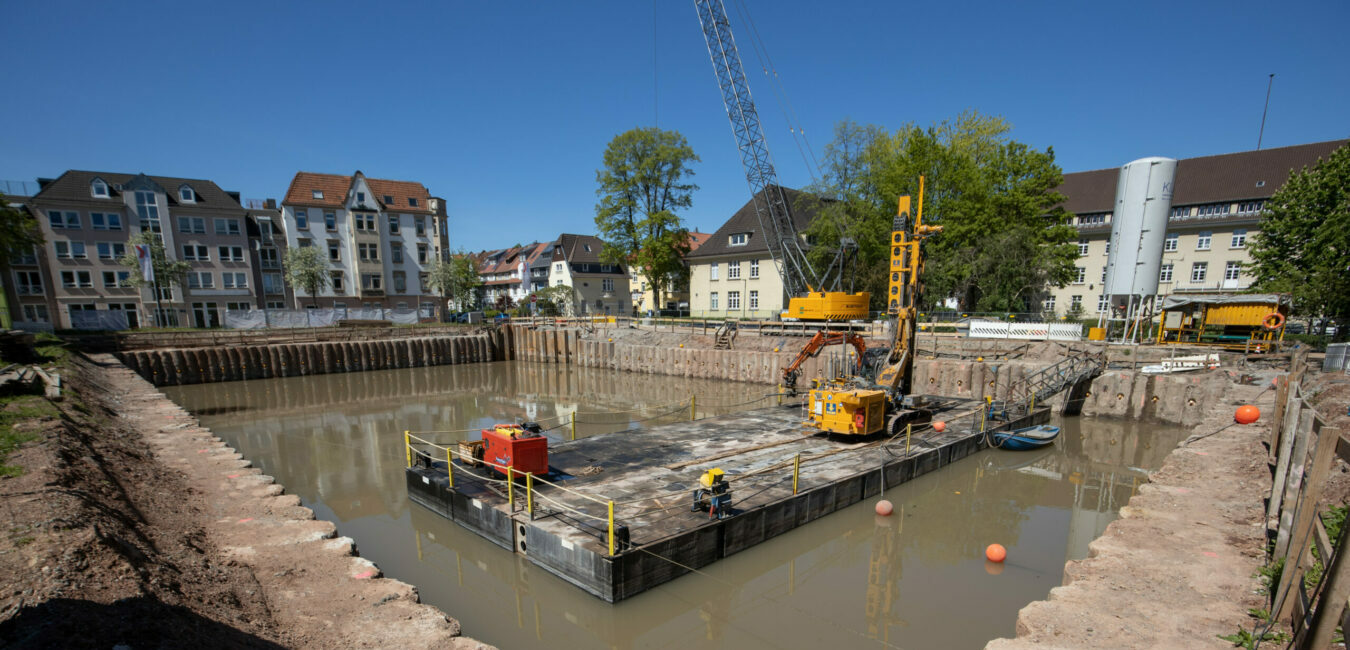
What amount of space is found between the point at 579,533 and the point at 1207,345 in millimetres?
31010

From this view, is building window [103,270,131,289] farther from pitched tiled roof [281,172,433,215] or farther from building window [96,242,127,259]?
pitched tiled roof [281,172,433,215]

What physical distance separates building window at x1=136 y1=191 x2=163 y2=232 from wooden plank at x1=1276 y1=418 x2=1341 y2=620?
58.8m

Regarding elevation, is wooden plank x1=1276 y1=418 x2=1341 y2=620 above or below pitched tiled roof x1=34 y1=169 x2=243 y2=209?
below

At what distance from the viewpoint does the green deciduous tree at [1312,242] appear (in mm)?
24172

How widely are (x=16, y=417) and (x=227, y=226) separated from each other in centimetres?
4078

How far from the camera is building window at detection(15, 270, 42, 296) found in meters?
37.2

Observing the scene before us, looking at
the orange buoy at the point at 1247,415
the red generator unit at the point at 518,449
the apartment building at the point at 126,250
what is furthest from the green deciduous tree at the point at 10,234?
the orange buoy at the point at 1247,415

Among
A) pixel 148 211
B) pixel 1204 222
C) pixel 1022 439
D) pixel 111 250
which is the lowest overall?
pixel 1022 439

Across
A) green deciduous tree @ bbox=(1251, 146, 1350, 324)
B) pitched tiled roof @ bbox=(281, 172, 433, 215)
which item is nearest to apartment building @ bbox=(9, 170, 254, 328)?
pitched tiled roof @ bbox=(281, 172, 433, 215)

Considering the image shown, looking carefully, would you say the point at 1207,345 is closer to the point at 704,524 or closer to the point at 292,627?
the point at 704,524

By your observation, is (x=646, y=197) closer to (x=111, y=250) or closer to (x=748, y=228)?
(x=748, y=228)

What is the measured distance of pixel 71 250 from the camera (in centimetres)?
3850

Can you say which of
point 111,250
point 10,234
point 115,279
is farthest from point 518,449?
point 111,250

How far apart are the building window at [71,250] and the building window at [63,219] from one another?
1297 mm
